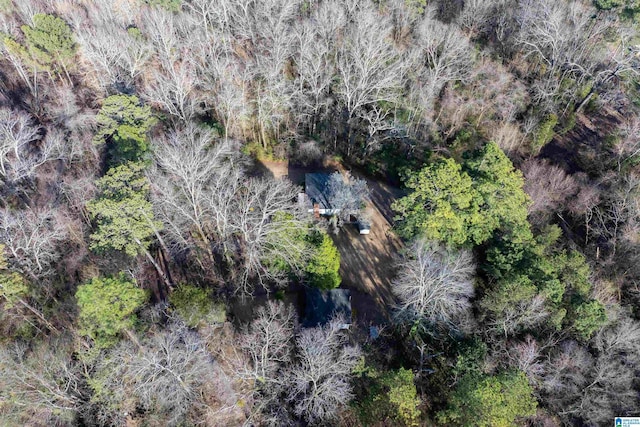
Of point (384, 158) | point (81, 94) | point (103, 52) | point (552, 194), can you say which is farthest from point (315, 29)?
point (552, 194)

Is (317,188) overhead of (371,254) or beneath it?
overhead

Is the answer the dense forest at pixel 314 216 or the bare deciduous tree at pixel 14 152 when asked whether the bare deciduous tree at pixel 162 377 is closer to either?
the dense forest at pixel 314 216

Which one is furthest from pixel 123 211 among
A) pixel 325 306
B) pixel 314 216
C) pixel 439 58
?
pixel 439 58

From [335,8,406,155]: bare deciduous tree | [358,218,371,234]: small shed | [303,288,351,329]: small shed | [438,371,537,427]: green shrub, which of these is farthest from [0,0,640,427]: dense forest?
[358,218,371,234]: small shed

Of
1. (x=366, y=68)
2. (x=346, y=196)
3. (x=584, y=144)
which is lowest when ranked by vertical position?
(x=346, y=196)

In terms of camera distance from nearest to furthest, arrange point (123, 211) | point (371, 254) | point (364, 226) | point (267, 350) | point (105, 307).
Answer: point (105, 307)
point (267, 350)
point (123, 211)
point (371, 254)
point (364, 226)

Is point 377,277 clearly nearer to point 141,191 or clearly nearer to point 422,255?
point 422,255

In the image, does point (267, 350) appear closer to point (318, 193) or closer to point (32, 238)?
point (318, 193)
